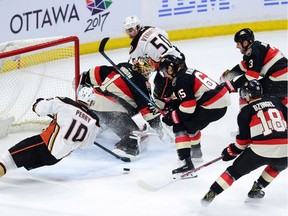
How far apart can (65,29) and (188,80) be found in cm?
264

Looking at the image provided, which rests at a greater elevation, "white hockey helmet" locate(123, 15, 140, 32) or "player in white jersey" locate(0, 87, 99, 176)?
"white hockey helmet" locate(123, 15, 140, 32)

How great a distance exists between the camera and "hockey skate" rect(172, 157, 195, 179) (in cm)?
486

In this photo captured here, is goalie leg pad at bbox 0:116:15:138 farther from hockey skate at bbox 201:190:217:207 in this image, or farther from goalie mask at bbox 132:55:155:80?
hockey skate at bbox 201:190:217:207

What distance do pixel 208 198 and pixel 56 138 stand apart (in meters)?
1.03

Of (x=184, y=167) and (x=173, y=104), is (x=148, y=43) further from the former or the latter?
(x=184, y=167)

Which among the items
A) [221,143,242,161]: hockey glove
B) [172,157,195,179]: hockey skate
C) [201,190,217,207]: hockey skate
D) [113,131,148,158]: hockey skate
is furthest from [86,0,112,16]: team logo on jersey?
[201,190,217,207]: hockey skate

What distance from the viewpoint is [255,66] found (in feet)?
17.5

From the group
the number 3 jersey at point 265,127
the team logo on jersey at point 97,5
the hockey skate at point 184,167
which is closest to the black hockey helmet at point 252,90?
the number 3 jersey at point 265,127

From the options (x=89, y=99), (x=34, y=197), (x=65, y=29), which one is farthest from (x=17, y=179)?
(x=65, y=29)

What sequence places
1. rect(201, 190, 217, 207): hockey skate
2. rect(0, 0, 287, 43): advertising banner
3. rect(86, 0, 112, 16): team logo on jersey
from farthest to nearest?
rect(86, 0, 112, 16): team logo on jersey → rect(0, 0, 287, 43): advertising banner → rect(201, 190, 217, 207): hockey skate

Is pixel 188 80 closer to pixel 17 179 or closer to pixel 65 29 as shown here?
pixel 17 179

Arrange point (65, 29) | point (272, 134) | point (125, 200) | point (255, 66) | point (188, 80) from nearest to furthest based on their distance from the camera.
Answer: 1. point (272, 134)
2. point (125, 200)
3. point (188, 80)
4. point (255, 66)
5. point (65, 29)

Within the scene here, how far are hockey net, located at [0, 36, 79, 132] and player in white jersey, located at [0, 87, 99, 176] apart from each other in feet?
2.64

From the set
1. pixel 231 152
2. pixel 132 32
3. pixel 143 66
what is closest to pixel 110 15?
pixel 132 32
